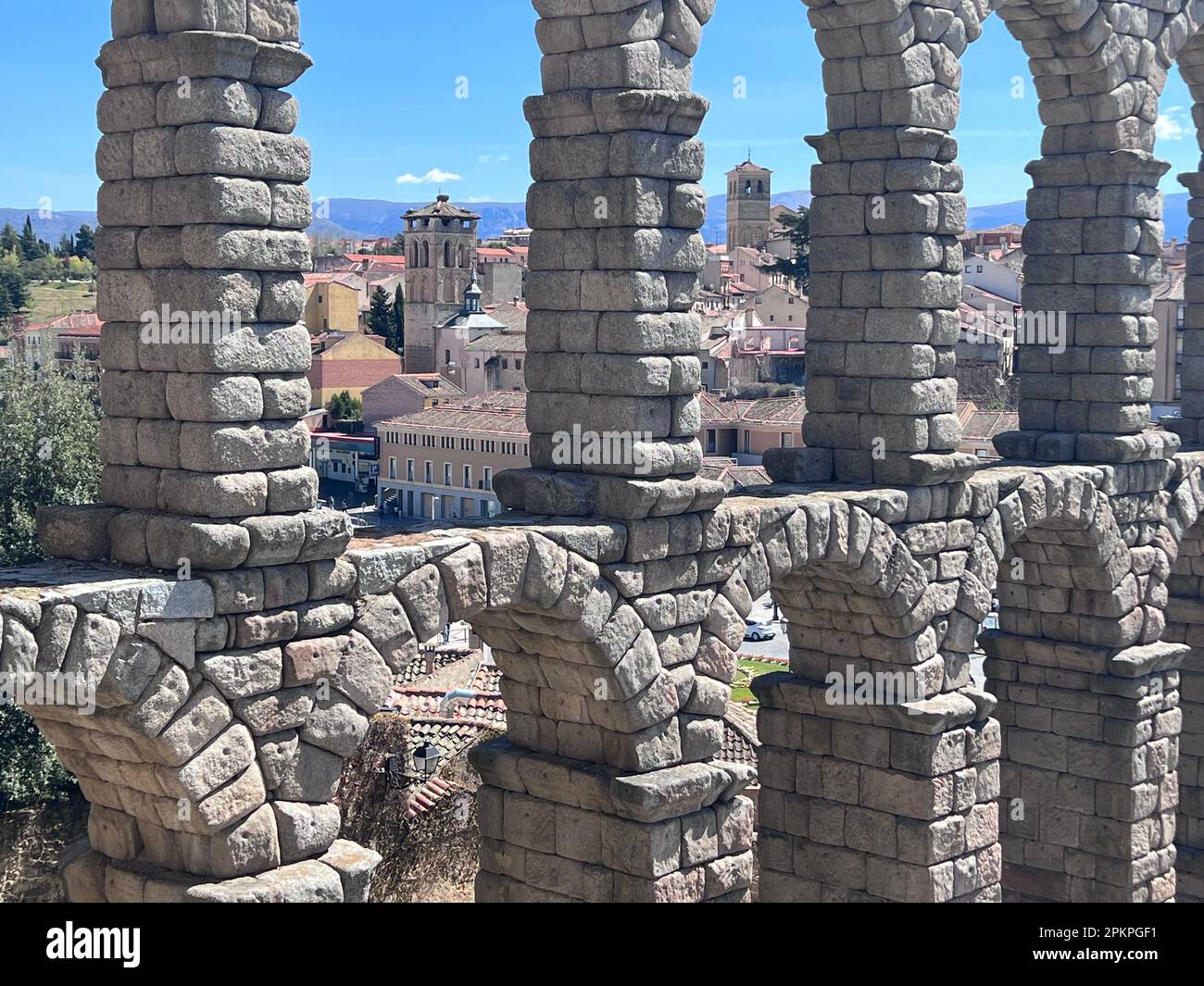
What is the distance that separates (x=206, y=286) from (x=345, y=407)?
36.8 metres

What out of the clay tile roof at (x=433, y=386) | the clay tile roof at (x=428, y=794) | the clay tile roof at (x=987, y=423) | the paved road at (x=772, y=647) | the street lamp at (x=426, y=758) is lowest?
the paved road at (x=772, y=647)

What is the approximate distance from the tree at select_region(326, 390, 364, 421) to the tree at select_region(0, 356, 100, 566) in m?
21.3

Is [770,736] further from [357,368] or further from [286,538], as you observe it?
[357,368]

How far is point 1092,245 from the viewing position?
16062 millimetres

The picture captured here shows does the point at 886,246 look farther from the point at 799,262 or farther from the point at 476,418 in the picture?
the point at 799,262

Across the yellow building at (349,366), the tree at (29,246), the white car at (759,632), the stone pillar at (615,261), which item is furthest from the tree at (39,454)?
the tree at (29,246)

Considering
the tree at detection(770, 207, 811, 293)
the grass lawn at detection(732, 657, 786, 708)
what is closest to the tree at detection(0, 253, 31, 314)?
the grass lawn at detection(732, 657, 786, 708)

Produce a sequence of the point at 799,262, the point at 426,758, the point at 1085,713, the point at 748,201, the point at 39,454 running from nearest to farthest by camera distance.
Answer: the point at 1085,713 < the point at 426,758 < the point at 39,454 < the point at 799,262 < the point at 748,201

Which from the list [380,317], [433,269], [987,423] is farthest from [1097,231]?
[380,317]

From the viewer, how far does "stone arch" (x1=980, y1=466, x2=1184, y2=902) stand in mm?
16250

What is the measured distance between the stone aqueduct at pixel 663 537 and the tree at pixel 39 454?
11572 millimetres

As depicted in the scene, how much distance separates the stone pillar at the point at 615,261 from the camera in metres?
11.3

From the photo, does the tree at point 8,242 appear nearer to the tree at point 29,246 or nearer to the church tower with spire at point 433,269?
the tree at point 29,246
